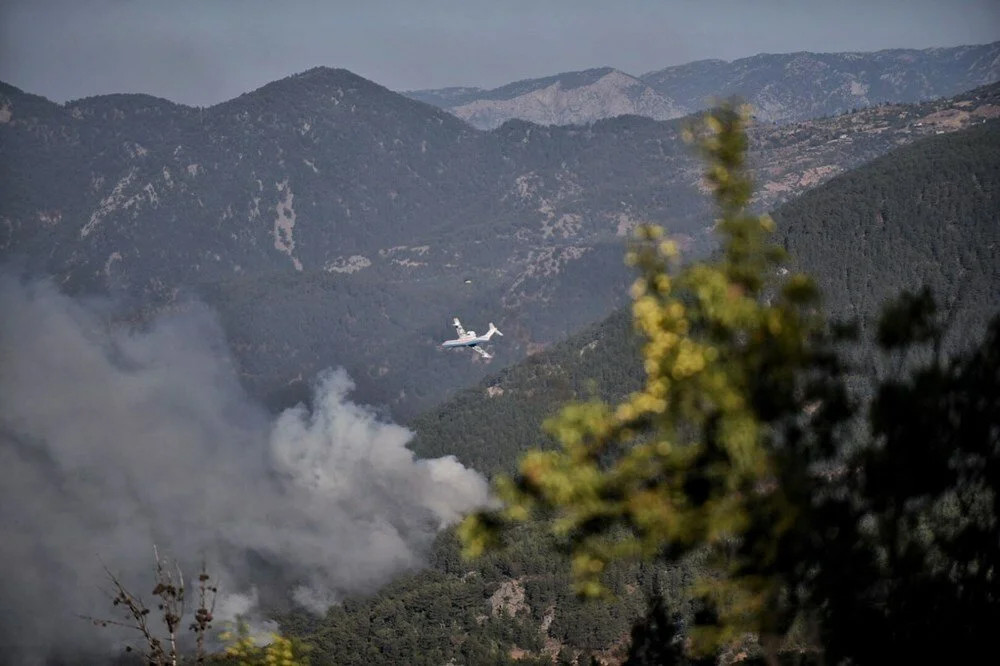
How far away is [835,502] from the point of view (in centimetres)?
2208

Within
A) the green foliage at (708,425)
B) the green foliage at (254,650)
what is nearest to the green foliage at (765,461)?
the green foliage at (708,425)

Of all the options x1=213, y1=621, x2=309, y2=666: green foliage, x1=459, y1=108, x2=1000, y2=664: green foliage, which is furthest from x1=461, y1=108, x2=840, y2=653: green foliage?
x1=213, y1=621, x2=309, y2=666: green foliage

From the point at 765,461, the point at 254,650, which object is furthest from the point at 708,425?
the point at 254,650

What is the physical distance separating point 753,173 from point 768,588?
29.1ft

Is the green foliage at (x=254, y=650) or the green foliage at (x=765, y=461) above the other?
the green foliage at (x=765, y=461)

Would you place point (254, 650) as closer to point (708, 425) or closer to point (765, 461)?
point (708, 425)

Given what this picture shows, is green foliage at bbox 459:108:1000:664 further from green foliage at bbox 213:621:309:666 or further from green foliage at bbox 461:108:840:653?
green foliage at bbox 213:621:309:666

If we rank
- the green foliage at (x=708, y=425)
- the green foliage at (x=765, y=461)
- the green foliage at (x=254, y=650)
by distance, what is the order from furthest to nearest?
1. the green foliage at (x=254, y=650)
2. the green foliage at (x=765, y=461)
3. the green foliage at (x=708, y=425)

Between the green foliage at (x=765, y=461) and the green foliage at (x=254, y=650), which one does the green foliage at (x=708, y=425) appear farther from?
the green foliage at (x=254, y=650)

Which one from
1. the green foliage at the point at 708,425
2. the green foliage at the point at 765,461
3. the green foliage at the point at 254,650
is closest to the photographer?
the green foliage at the point at 708,425

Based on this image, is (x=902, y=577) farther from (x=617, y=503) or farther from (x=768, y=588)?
(x=617, y=503)

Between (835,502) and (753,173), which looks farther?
(835,502)

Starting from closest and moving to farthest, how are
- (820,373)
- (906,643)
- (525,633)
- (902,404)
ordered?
(820,373) < (902,404) < (906,643) < (525,633)

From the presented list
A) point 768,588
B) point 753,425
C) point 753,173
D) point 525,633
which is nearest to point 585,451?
point 753,425
